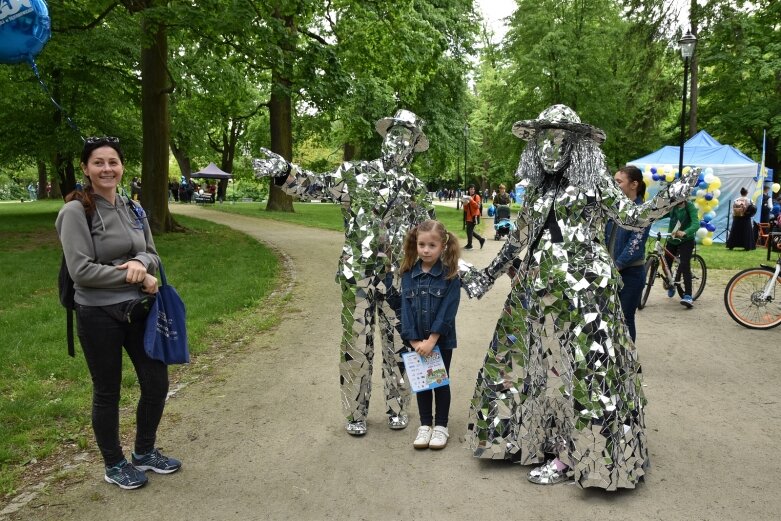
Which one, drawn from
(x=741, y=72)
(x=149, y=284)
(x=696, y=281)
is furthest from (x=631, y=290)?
(x=741, y=72)

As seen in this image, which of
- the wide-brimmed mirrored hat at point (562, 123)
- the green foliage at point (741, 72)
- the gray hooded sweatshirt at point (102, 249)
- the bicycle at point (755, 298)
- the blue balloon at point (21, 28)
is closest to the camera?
the gray hooded sweatshirt at point (102, 249)

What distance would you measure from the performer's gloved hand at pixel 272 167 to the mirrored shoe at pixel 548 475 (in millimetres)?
2349

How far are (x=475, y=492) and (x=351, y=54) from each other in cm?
1406

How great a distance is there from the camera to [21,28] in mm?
3873

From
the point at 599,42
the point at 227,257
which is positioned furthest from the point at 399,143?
the point at 599,42

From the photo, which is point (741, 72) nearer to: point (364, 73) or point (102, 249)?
point (364, 73)

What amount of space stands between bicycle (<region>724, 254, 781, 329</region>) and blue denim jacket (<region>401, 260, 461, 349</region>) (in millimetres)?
4959

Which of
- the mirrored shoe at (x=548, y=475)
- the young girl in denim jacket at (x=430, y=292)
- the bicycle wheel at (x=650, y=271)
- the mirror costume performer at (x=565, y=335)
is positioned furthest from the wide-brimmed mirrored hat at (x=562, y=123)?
the bicycle wheel at (x=650, y=271)

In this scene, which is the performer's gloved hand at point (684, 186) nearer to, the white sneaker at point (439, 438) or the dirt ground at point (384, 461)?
the dirt ground at point (384, 461)

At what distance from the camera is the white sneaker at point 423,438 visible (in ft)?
13.1

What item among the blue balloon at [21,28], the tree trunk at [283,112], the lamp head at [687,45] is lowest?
the blue balloon at [21,28]

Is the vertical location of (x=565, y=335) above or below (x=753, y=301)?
above

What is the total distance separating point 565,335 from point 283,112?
23314 mm

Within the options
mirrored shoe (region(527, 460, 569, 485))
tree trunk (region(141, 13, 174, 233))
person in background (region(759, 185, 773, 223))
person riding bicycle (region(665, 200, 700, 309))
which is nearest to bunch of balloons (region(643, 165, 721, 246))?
person in background (region(759, 185, 773, 223))
